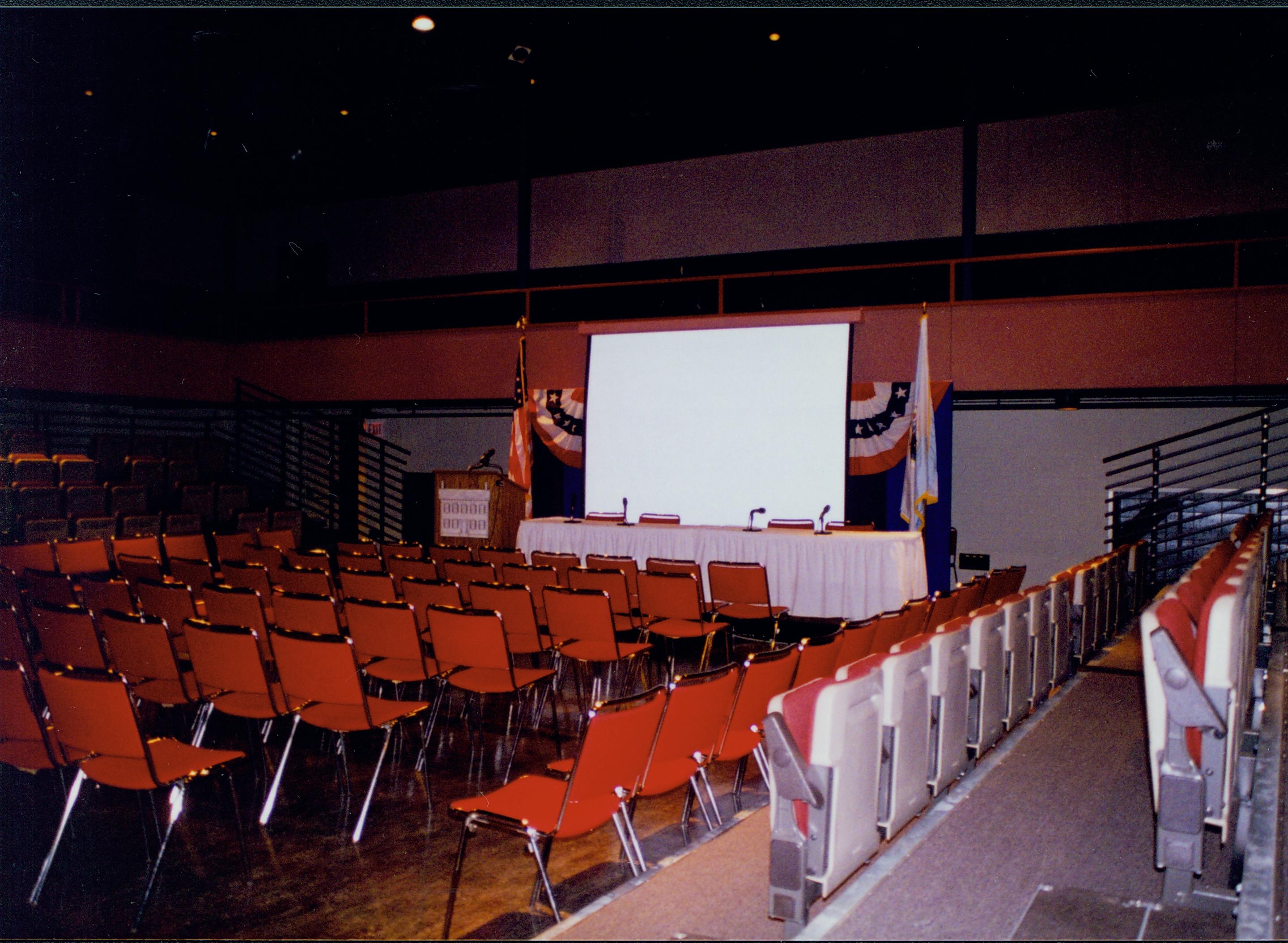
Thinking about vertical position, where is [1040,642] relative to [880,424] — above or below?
below

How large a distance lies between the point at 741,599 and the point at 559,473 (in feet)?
16.9

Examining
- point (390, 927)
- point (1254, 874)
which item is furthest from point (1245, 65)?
point (390, 927)

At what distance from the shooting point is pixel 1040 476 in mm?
10758

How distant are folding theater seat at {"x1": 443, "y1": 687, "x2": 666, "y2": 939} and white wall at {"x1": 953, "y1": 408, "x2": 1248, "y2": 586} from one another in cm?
912

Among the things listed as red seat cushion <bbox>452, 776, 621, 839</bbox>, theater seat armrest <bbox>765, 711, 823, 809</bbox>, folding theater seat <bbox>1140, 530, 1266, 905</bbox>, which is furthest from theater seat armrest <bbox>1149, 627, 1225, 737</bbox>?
red seat cushion <bbox>452, 776, 621, 839</bbox>

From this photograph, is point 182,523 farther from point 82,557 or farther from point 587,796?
point 587,796

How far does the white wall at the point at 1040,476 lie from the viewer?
1038cm

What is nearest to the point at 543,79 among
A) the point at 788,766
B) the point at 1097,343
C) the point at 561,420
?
the point at 561,420

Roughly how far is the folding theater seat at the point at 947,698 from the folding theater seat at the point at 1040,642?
0.93m

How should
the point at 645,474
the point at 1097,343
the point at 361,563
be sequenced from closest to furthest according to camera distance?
the point at 361,563 → the point at 1097,343 → the point at 645,474

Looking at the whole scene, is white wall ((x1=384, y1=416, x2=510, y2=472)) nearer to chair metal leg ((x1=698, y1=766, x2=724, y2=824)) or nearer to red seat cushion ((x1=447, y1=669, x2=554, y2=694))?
red seat cushion ((x1=447, y1=669, x2=554, y2=694))

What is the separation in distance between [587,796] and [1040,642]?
252 cm

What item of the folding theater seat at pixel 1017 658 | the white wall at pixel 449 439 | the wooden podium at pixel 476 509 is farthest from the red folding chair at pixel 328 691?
the white wall at pixel 449 439

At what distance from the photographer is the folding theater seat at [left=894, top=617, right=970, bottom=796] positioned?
2.72 metres
